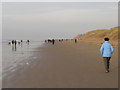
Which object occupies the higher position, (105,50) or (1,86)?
(105,50)

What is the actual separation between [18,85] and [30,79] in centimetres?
121

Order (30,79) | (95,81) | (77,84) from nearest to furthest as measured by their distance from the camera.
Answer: (77,84) → (95,81) → (30,79)

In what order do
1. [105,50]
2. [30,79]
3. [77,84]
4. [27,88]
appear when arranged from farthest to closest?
[105,50]
[30,79]
[77,84]
[27,88]

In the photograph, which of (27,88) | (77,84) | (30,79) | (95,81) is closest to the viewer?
(27,88)

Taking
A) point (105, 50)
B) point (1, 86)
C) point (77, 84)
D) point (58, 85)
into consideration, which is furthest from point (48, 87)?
point (105, 50)

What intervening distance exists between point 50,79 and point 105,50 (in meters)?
3.41

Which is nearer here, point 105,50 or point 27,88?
point 27,88

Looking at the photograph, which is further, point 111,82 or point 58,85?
point 111,82

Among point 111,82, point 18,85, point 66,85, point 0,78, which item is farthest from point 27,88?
point 111,82

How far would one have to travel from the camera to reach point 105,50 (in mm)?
11281

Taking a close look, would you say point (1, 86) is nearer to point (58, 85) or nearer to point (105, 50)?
point (58, 85)

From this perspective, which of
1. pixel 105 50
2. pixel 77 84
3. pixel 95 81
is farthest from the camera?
pixel 105 50

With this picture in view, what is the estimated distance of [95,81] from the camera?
899 centimetres

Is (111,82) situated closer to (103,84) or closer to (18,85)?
(103,84)
